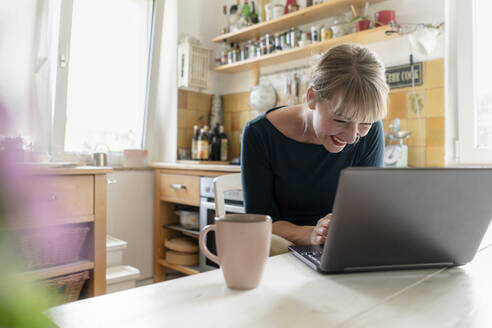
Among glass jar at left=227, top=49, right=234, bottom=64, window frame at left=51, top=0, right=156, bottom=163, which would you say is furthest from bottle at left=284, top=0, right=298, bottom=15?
window frame at left=51, top=0, right=156, bottom=163

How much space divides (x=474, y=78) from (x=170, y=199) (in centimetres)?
198

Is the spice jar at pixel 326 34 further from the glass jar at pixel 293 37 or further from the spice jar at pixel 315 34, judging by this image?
the glass jar at pixel 293 37

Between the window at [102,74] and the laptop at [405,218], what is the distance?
7.85 ft

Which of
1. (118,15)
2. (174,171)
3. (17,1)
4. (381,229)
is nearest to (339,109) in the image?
(381,229)

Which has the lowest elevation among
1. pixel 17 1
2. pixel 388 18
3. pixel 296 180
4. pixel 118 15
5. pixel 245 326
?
pixel 245 326

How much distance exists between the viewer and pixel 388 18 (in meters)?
2.10

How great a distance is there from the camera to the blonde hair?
971 mm

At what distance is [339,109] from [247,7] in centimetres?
220

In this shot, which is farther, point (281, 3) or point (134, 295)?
point (281, 3)

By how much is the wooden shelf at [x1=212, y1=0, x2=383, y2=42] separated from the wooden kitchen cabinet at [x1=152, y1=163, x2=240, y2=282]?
1.15 m

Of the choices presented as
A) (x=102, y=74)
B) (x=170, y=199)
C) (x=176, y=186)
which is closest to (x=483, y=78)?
(x=176, y=186)

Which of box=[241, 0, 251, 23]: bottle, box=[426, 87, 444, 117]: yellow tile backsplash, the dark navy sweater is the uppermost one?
box=[241, 0, 251, 23]: bottle

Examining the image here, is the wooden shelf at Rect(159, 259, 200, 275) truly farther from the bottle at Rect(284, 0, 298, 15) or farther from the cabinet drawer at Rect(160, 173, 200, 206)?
the bottle at Rect(284, 0, 298, 15)

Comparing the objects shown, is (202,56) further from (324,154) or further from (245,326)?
(245,326)
